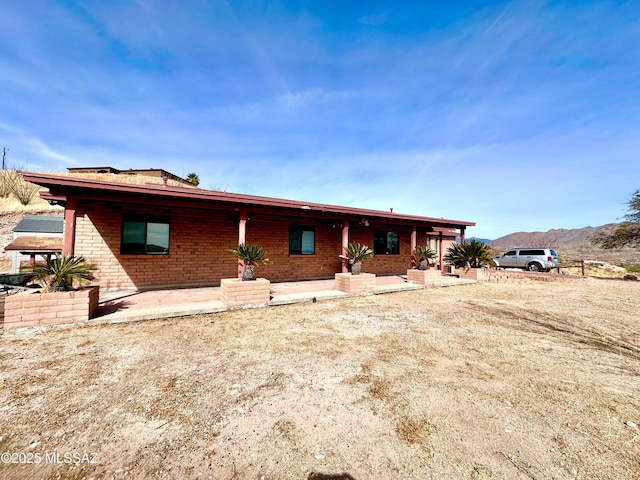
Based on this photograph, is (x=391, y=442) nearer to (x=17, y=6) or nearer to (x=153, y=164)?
(x=17, y=6)

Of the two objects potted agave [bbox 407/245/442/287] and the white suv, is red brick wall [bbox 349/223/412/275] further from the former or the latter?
the white suv

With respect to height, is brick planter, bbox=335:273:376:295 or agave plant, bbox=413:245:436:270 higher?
agave plant, bbox=413:245:436:270

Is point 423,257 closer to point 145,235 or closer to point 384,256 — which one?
point 384,256

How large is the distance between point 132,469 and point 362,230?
1159 centimetres

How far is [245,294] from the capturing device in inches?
247

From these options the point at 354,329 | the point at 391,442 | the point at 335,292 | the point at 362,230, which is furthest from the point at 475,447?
the point at 362,230

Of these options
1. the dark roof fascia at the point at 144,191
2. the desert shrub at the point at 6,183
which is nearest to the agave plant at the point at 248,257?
the dark roof fascia at the point at 144,191

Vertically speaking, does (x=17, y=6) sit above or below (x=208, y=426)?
above

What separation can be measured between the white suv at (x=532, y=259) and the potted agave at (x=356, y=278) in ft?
48.2

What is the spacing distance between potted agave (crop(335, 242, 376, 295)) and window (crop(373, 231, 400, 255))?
450cm

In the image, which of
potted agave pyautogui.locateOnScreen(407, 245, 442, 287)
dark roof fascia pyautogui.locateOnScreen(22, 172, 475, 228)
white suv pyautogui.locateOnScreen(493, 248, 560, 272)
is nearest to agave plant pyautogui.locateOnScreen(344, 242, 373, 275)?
dark roof fascia pyautogui.locateOnScreen(22, 172, 475, 228)

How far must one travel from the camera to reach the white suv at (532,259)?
15.8m

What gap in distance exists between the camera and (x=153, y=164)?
35875 mm

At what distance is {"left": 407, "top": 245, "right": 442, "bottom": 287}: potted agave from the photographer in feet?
32.8
